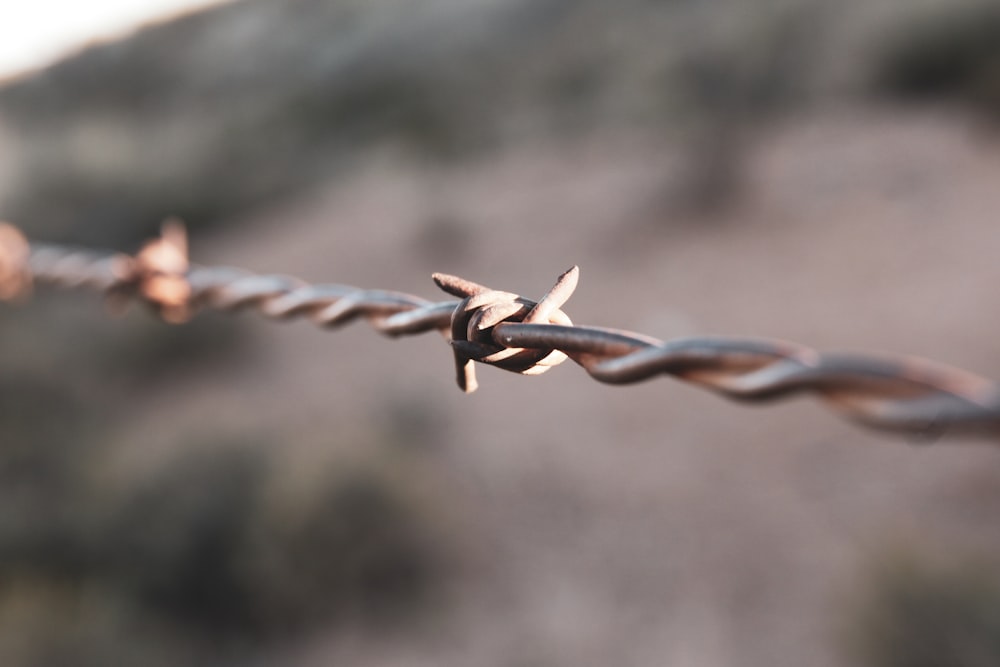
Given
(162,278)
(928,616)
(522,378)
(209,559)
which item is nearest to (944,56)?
(522,378)

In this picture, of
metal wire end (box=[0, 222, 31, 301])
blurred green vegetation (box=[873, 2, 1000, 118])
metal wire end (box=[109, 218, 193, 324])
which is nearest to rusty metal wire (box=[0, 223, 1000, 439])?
metal wire end (box=[109, 218, 193, 324])

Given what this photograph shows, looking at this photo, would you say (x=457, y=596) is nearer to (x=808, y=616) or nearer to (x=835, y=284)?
(x=808, y=616)

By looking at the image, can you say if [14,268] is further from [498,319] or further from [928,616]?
[928,616]

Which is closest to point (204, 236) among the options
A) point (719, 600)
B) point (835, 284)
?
point (835, 284)

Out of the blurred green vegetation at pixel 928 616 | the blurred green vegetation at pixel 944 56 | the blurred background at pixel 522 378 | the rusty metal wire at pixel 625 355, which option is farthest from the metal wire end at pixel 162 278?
the blurred green vegetation at pixel 944 56

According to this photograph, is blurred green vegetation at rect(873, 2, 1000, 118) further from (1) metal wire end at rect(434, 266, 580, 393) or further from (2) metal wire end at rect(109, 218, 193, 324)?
(1) metal wire end at rect(434, 266, 580, 393)

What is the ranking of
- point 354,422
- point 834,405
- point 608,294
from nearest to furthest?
point 834,405, point 354,422, point 608,294
